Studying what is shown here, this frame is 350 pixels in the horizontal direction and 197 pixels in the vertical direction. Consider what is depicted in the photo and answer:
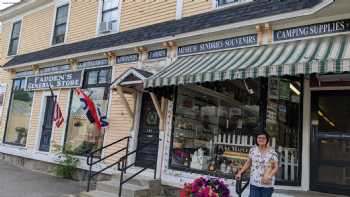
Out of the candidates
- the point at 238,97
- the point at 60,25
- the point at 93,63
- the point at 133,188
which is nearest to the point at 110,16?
the point at 93,63

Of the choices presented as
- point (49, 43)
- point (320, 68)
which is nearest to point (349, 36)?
point (320, 68)

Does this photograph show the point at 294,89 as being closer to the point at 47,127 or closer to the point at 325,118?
the point at 325,118

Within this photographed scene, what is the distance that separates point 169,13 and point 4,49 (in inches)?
426

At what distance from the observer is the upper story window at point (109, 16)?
38.5ft

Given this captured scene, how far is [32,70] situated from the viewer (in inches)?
558

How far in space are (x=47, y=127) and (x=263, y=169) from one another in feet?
32.6

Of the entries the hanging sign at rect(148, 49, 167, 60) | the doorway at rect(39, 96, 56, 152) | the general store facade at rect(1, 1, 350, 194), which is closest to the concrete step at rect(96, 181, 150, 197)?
the general store facade at rect(1, 1, 350, 194)

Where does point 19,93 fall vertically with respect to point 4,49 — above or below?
below

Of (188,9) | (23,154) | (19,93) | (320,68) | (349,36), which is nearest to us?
(320,68)

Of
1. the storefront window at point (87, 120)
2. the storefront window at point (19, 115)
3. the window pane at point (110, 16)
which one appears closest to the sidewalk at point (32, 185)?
the storefront window at point (87, 120)

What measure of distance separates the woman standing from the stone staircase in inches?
122

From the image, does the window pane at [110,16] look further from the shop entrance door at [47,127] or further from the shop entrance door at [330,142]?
the shop entrance door at [330,142]

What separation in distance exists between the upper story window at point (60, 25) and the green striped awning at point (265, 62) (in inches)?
284

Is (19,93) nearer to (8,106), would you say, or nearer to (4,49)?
(8,106)
